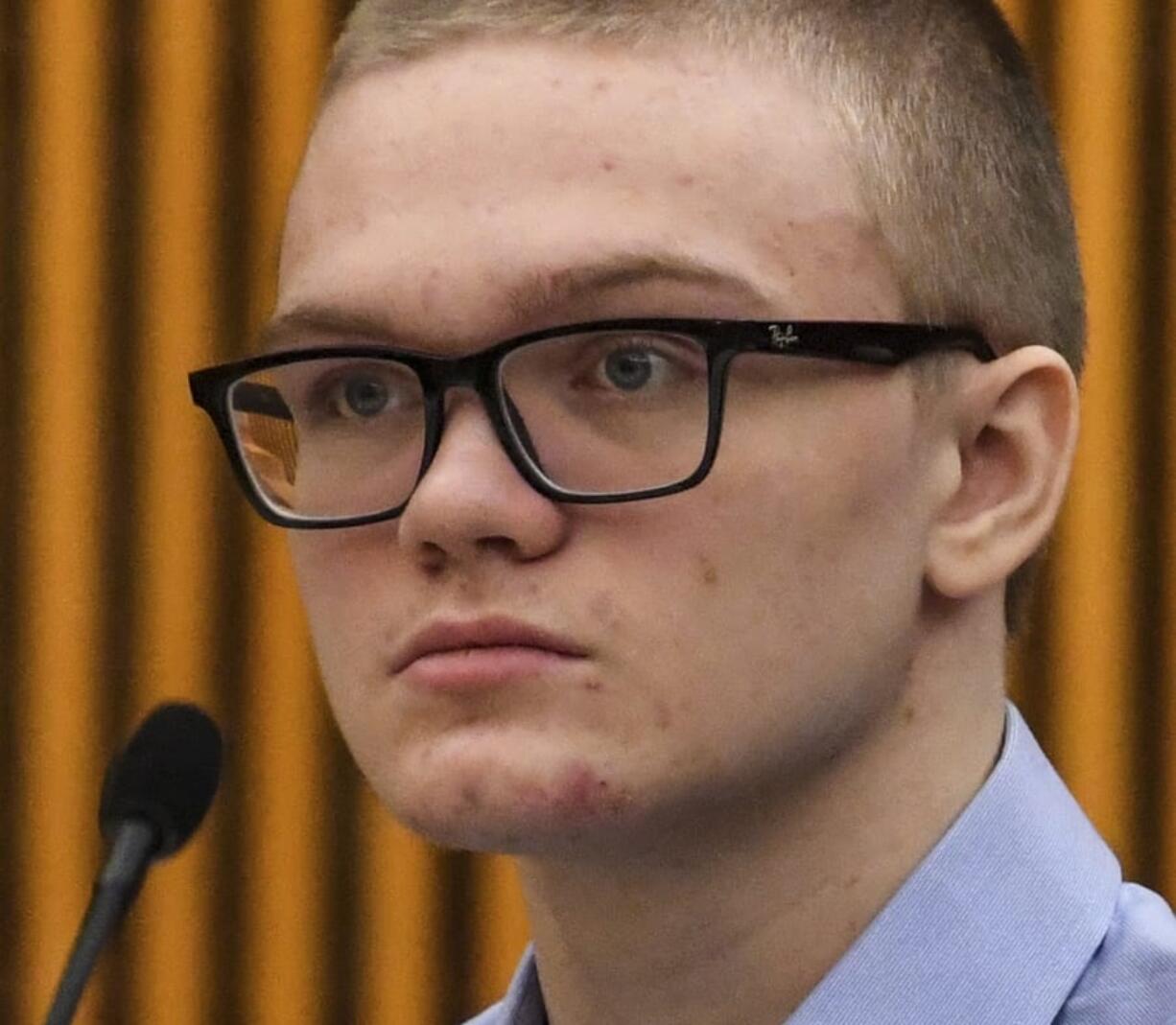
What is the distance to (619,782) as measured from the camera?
3.37ft

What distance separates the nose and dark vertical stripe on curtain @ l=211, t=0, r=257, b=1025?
1163 millimetres

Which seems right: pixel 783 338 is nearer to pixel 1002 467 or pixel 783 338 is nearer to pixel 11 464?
pixel 1002 467

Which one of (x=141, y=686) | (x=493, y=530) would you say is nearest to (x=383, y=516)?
(x=493, y=530)

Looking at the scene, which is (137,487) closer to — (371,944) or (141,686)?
(141,686)

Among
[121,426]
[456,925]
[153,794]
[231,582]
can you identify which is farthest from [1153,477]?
[153,794]

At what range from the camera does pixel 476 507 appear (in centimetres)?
102

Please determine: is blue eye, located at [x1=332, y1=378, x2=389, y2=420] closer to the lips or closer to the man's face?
the man's face

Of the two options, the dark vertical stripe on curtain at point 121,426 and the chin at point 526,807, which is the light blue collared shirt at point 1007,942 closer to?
the chin at point 526,807

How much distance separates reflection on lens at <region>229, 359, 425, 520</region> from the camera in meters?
1.11

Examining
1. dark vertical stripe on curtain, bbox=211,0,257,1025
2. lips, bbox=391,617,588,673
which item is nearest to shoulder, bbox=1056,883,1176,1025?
lips, bbox=391,617,588,673

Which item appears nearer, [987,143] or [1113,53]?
[987,143]

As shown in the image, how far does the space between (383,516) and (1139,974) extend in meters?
0.50

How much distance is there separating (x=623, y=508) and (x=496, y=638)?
0.32ft

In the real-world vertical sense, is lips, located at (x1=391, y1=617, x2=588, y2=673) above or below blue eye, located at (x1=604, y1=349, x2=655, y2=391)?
below
